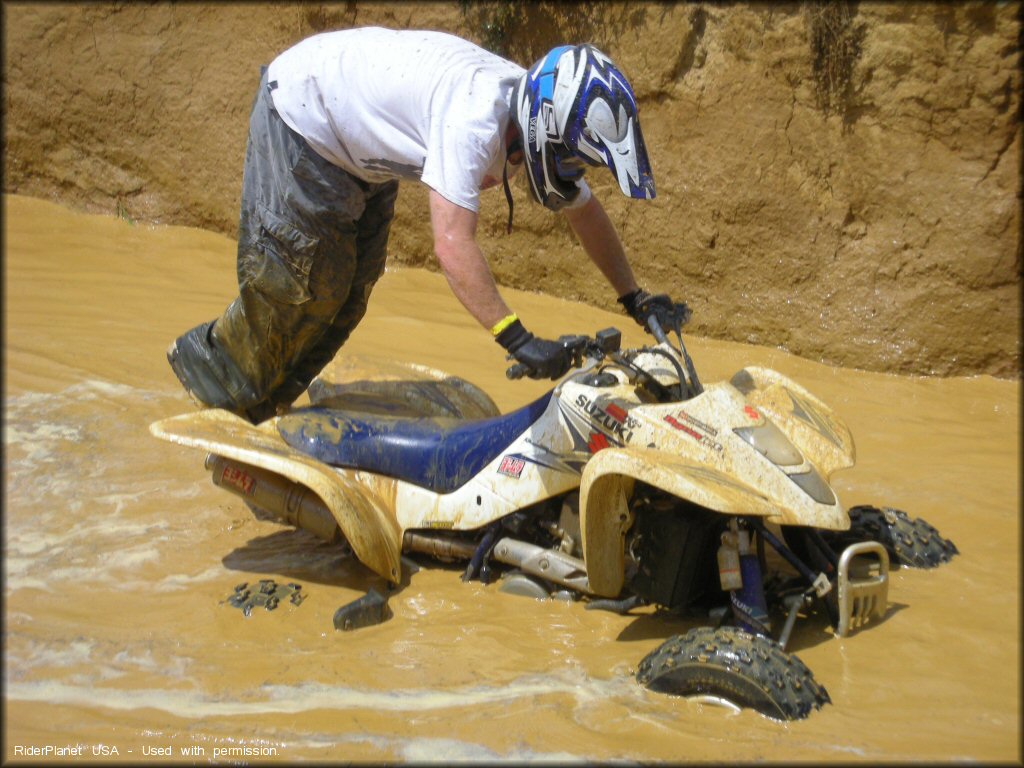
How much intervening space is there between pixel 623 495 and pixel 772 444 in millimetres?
487

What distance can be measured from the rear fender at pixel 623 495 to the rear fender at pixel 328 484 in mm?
783

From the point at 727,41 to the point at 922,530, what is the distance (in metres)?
4.23

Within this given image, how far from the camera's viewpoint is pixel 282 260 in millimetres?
4352

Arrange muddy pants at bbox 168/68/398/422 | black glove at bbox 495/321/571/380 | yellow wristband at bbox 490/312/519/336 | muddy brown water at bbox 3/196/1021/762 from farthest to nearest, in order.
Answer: muddy pants at bbox 168/68/398/422 → yellow wristband at bbox 490/312/519/336 → black glove at bbox 495/321/571/380 → muddy brown water at bbox 3/196/1021/762

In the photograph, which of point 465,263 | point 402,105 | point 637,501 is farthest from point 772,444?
point 402,105

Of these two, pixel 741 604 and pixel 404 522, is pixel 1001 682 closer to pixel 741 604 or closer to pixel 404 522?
pixel 741 604

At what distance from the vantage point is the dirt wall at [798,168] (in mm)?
6555

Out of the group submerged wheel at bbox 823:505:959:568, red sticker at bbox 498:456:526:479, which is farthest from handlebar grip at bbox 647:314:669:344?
submerged wheel at bbox 823:505:959:568

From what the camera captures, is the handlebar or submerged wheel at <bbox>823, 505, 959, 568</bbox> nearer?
the handlebar

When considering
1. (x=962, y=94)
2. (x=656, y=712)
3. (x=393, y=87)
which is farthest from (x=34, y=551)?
(x=962, y=94)

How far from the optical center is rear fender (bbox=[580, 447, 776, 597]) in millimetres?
3045

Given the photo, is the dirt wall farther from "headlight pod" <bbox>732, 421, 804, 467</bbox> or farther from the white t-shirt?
"headlight pod" <bbox>732, 421, 804, 467</bbox>

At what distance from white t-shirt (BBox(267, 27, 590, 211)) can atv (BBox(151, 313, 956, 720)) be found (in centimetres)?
78

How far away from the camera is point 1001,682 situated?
3010mm
